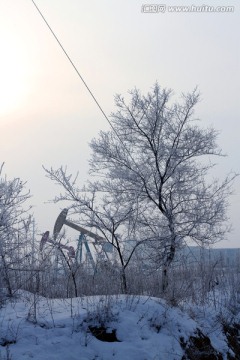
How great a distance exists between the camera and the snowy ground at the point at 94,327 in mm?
5312

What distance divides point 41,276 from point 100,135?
266 inches

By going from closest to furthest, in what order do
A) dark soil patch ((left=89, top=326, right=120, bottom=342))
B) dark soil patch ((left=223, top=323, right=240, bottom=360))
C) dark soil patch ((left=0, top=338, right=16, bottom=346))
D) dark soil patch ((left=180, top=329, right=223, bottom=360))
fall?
dark soil patch ((left=0, top=338, right=16, bottom=346)) → dark soil patch ((left=89, top=326, right=120, bottom=342)) → dark soil patch ((left=180, top=329, right=223, bottom=360)) → dark soil patch ((left=223, top=323, right=240, bottom=360))

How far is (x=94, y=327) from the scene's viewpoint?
19.8 feet

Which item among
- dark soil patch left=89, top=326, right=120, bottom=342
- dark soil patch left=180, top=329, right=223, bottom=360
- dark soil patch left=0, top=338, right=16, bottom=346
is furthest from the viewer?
dark soil patch left=180, top=329, right=223, bottom=360

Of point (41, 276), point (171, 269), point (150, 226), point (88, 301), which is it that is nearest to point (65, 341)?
point (88, 301)

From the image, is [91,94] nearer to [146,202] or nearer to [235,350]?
[146,202]

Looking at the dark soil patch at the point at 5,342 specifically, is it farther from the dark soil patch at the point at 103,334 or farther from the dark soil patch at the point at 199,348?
the dark soil patch at the point at 199,348

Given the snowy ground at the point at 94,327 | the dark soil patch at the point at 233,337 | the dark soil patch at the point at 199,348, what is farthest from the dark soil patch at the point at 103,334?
the dark soil patch at the point at 233,337

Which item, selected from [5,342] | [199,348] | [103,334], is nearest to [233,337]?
[199,348]

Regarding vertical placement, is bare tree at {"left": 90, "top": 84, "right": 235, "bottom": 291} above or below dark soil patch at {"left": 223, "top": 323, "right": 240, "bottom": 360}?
above

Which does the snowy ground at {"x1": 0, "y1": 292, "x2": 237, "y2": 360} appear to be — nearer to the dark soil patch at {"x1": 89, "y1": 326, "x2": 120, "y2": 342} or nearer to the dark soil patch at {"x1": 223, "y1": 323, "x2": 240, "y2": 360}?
Answer: the dark soil patch at {"x1": 89, "y1": 326, "x2": 120, "y2": 342}

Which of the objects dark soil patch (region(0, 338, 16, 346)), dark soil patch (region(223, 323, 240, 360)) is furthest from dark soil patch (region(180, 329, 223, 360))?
dark soil patch (region(0, 338, 16, 346))

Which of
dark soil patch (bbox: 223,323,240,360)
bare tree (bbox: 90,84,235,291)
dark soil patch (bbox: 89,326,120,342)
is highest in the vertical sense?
bare tree (bbox: 90,84,235,291)

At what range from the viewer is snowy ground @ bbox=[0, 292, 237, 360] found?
5312 millimetres
